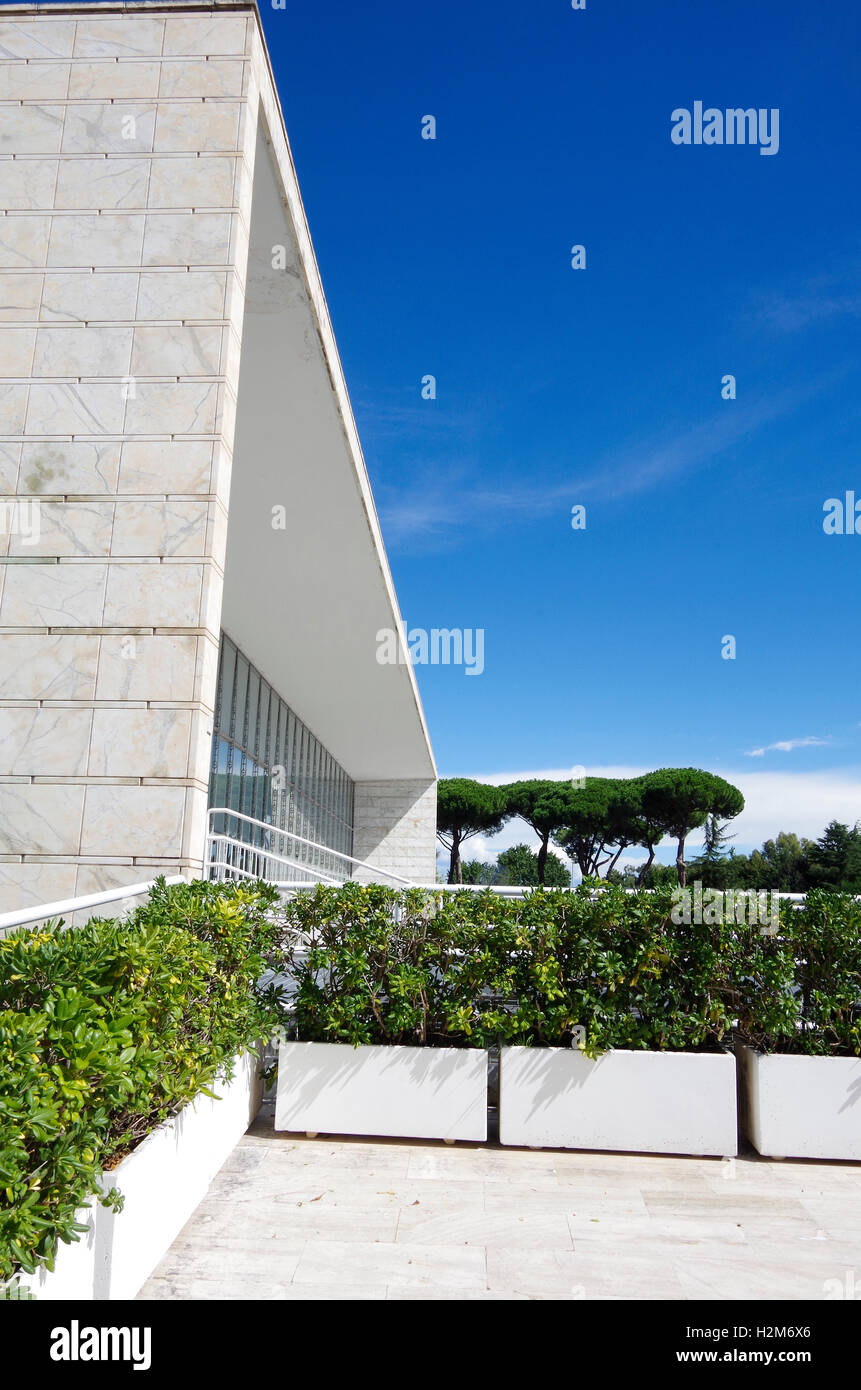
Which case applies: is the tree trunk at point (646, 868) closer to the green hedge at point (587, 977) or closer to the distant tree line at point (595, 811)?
the distant tree line at point (595, 811)

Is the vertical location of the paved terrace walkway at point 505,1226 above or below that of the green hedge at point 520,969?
below

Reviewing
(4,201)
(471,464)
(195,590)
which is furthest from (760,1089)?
(471,464)

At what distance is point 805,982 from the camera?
452 centimetres

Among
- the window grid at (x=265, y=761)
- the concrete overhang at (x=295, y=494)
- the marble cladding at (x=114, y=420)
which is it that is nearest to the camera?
the marble cladding at (x=114, y=420)

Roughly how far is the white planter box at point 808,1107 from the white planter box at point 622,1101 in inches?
7.0

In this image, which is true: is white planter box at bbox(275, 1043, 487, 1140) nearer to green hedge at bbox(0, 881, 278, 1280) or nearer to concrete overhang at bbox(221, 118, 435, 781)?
green hedge at bbox(0, 881, 278, 1280)

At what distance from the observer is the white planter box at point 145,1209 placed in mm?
2236

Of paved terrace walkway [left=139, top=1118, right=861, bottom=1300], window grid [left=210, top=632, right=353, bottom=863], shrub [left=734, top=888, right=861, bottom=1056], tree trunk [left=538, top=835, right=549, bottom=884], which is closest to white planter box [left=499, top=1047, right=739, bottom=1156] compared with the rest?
paved terrace walkway [left=139, top=1118, right=861, bottom=1300]

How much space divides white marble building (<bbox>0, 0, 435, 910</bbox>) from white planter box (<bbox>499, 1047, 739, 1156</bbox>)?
2.26 meters

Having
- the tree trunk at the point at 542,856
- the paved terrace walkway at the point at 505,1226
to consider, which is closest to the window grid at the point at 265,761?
the paved terrace walkway at the point at 505,1226

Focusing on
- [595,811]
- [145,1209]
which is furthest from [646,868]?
[145,1209]

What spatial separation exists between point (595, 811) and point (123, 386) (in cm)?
4077

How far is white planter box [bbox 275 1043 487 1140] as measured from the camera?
14.3 feet

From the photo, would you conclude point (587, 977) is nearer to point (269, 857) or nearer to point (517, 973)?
point (517, 973)
